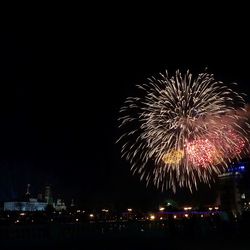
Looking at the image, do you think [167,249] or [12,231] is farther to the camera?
[12,231]

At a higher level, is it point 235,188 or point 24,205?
point 235,188

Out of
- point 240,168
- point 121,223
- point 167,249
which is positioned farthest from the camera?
point 240,168

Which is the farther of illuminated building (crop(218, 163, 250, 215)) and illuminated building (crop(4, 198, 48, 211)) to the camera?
illuminated building (crop(4, 198, 48, 211))

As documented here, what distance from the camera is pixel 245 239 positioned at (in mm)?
23219

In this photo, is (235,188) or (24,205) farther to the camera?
(24,205)

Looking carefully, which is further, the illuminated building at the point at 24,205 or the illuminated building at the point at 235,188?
the illuminated building at the point at 24,205

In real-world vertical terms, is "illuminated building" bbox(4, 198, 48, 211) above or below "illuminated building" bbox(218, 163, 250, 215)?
below

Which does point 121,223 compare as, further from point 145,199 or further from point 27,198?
point 27,198

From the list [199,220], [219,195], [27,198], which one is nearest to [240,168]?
[219,195]

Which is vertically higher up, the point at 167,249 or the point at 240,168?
the point at 240,168

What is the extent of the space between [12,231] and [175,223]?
33.2ft

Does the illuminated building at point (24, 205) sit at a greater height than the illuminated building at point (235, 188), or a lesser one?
lesser

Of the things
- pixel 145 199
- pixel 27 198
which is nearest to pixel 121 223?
pixel 145 199

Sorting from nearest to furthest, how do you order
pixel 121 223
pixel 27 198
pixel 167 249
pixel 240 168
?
1. pixel 167 249
2. pixel 121 223
3. pixel 240 168
4. pixel 27 198
